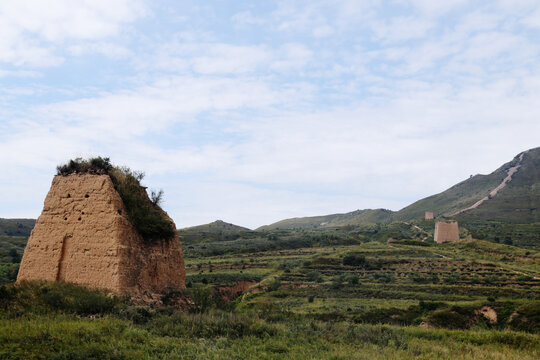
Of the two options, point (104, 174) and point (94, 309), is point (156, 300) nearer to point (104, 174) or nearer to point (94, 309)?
point (94, 309)

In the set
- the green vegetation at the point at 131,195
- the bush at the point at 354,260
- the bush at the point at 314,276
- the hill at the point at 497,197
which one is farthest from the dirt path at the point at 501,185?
the green vegetation at the point at 131,195

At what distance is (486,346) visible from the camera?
11.9 meters

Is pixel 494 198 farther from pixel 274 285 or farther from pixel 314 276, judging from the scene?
pixel 274 285

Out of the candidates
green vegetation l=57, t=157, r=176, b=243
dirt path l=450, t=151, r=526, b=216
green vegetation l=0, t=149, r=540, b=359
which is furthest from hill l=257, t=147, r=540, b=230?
green vegetation l=57, t=157, r=176, b=243

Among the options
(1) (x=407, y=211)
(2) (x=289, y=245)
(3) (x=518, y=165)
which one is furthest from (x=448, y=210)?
(2) (x=289, y=245)

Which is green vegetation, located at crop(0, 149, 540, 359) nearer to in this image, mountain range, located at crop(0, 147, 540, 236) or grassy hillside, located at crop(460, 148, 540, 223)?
mountain range, located at crop(0, 147, 540, 236)

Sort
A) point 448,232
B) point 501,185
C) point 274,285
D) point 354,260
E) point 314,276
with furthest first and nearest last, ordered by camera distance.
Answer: point 501,185, point 448,232, point 354,260, point 314,276, point 274,285

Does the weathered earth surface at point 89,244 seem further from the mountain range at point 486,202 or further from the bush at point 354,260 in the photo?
the mountain range at point 486,202

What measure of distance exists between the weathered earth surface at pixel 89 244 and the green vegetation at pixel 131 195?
39cm

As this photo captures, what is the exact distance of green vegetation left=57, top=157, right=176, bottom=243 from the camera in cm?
1423

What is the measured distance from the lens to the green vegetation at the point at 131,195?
14.2 meters

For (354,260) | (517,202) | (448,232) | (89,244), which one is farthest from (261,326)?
(517,202)

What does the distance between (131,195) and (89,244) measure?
245 centimetres

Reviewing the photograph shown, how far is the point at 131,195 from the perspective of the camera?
14367mm
